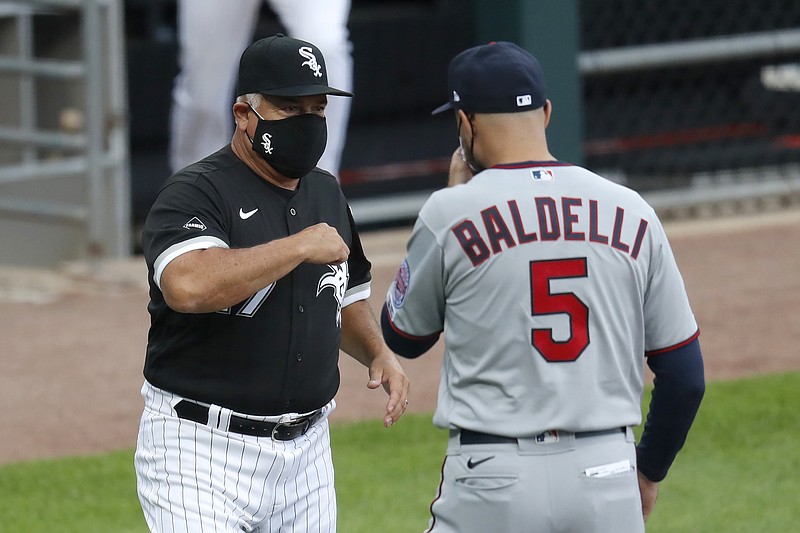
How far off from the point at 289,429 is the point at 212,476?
208 mm

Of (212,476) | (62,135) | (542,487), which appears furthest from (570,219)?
(62,135)

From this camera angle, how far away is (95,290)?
23.0 ft

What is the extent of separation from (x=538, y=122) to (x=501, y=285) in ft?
1.12

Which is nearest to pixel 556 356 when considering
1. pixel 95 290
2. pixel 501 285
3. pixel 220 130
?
pixel 501 285

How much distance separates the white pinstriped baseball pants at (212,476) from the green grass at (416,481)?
1.42 m

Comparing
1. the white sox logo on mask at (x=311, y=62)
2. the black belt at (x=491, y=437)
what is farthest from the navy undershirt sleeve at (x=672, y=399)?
the white sox logo on mask at (x=311, y=62)

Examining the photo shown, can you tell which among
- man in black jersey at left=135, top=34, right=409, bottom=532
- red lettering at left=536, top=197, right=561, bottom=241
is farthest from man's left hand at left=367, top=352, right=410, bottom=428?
red lettering at left=536, top=197, right=561, bottom=241

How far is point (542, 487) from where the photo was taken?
2602 mm

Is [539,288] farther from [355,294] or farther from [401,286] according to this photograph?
[355,294]

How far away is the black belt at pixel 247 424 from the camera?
9.55 ft

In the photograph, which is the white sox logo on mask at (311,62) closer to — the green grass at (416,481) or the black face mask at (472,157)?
the black face mask at (472,157)

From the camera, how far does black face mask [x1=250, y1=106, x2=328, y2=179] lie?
2908mm

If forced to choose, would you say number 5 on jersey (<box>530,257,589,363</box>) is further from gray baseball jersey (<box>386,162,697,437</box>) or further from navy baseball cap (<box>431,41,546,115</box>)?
navy baseball cap (<box>431,41,546,115</box>)

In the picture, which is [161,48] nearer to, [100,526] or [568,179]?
[100,526]
